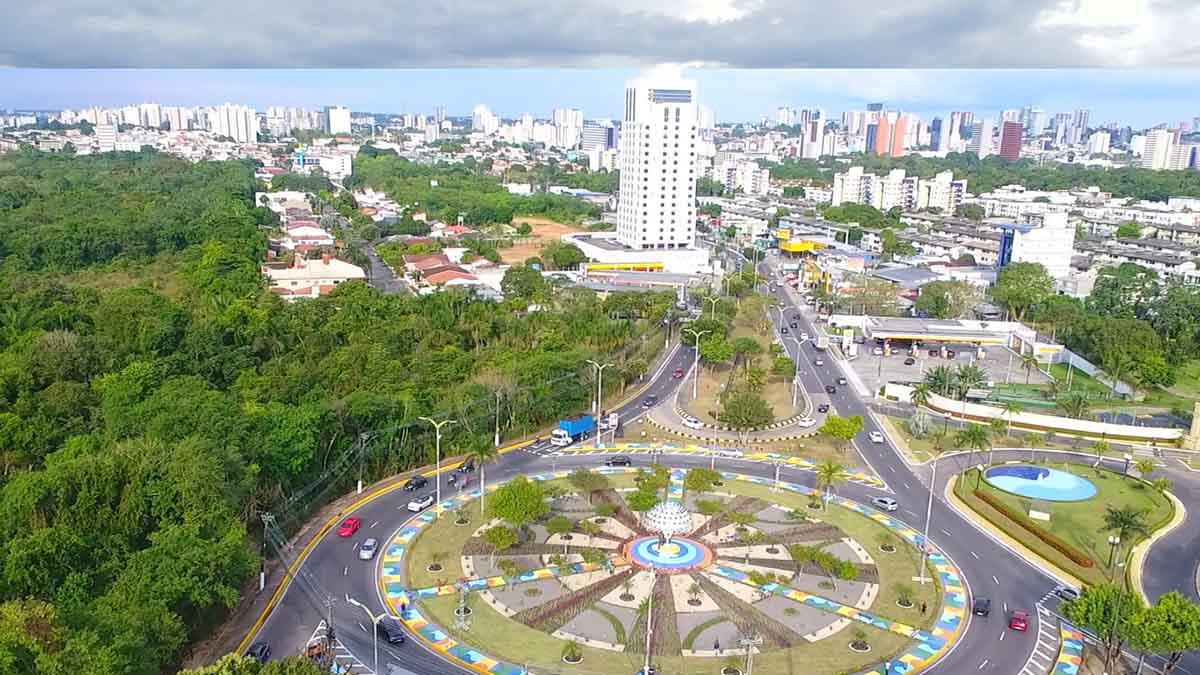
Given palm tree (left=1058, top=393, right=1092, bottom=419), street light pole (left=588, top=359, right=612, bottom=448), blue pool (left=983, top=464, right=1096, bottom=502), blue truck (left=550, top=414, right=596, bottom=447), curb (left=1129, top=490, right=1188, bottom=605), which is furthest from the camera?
palm tree (left=1058, top=393, right=1092, bottom=419)

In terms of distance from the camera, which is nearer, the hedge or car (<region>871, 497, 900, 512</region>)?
the hedge

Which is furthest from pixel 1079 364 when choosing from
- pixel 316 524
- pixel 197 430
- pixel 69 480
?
pixel 69 480

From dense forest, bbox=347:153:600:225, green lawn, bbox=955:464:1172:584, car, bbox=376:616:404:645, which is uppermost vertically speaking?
dense forest, bbox=347:153:600:225

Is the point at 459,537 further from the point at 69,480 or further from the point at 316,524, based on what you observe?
the point at 69,480

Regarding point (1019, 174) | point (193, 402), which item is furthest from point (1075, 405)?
point (1019, 174)

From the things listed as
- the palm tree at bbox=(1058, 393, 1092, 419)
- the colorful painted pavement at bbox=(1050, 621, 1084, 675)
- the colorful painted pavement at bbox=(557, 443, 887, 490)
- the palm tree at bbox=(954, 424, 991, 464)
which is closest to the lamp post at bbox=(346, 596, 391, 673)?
the colorful painted pavement at bbox=(557, 443, 887, 490)

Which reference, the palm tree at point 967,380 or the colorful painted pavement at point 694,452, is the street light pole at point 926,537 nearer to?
the colorful painted pavement at point 694,452

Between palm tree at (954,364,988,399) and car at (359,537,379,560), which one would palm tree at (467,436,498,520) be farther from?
palm tree at (954,364,988,399)
